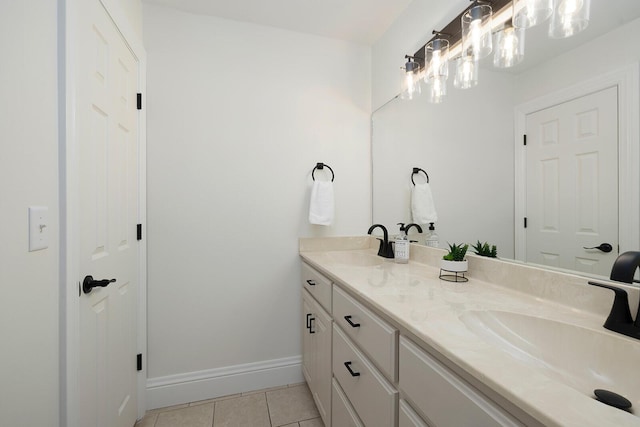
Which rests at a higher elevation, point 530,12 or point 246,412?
point 530,12

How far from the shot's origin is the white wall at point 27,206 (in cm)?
62

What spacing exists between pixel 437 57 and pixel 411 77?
0.20 metres

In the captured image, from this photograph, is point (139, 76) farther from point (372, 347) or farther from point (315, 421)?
point (315, 421)

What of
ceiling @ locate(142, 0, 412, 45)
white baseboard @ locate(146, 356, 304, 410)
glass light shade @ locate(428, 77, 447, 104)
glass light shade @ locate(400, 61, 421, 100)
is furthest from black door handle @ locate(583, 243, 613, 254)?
white baseboard @ locate(146, 356, 304, 410)

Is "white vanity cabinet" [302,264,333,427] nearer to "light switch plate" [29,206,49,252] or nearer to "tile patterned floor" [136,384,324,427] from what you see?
"tile patterned floor" [136,384,324,427]

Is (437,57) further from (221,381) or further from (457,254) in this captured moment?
(221,381)

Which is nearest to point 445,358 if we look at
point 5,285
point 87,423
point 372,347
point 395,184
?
point 372,347

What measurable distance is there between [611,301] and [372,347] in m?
0.70

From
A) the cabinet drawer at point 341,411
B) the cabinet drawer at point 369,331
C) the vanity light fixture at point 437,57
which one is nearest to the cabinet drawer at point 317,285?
the cabinet drawer at point 369,331

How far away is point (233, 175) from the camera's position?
1811mm

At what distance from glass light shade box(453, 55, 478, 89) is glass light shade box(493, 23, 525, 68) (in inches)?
4.6

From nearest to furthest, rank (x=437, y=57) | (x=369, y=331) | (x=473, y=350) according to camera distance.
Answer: (x=473, y=350) → (x=369, y=331) → (x=437, y=57)

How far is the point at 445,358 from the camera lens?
2.05 feet

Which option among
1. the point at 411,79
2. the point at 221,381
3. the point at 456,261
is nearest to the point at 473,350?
the point at 456,261
